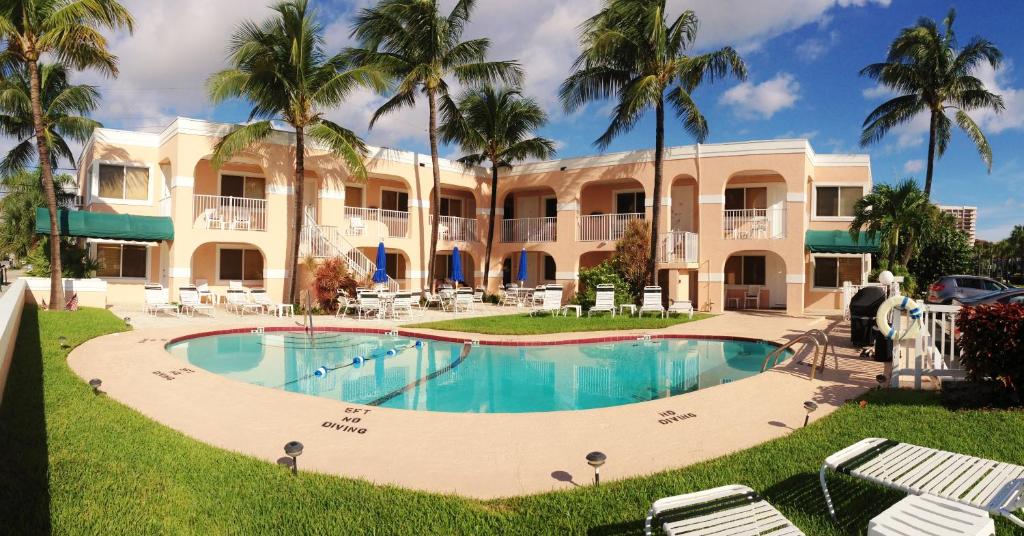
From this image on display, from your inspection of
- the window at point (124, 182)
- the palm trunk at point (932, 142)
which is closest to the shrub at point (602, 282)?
the palm trunk at point (932, 142)

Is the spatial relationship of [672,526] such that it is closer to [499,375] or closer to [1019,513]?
[1019,513]

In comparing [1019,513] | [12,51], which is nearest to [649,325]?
[1019,513]

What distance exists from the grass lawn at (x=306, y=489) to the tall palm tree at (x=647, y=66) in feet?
47.1

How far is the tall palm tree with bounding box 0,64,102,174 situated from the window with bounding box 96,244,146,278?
4.91 m

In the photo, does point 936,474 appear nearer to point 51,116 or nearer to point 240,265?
point 240,265

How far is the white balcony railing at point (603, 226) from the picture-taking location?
73.2ft

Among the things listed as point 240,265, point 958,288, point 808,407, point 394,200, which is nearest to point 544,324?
point 808,407

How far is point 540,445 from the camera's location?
538 cm

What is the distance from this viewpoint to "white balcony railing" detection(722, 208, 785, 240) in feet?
67.1

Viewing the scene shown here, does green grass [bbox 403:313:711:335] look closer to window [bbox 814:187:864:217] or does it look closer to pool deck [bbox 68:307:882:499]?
pool deck [bbox 68:307:882:499]

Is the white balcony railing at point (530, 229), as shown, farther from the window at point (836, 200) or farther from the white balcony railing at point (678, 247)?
the window at point (836, 200)

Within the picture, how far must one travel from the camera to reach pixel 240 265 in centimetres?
2203

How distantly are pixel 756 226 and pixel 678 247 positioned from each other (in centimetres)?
300

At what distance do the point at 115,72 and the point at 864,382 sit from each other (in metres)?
20.2
